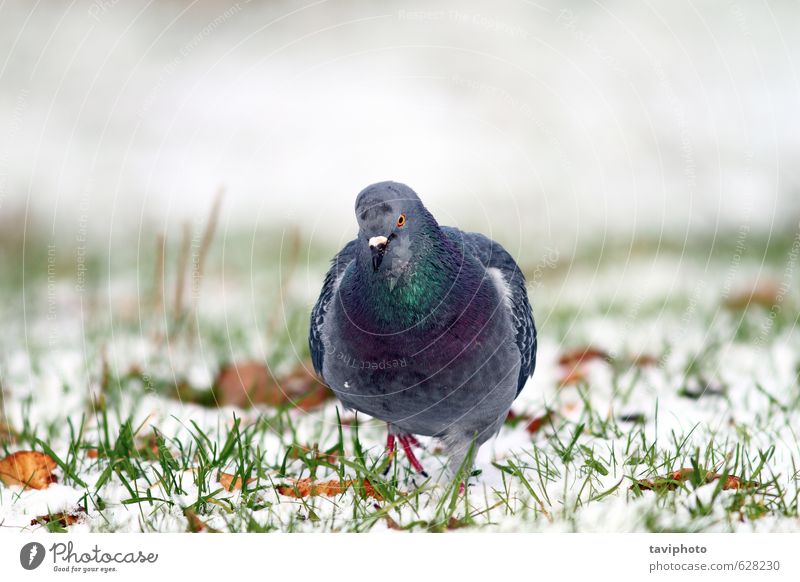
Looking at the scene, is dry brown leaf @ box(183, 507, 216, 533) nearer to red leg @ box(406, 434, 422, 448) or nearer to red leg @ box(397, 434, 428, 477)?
red leg @ box(397, 434, 428, 477)

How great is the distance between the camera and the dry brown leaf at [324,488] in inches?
107

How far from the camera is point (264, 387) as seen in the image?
4.19 meters

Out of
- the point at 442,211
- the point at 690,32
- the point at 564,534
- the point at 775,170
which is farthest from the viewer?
the point at 775,170

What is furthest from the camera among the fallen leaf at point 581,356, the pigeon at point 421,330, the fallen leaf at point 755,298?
the fallen leaf at point 755,298

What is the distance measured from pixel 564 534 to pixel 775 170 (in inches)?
217

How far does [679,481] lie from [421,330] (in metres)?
1.04

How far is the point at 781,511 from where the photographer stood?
2521 mm

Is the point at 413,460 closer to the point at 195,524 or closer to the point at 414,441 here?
the point at 414,441

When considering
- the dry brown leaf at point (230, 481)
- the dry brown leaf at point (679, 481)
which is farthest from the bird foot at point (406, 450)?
the dry brown leaf at point (679, 481)

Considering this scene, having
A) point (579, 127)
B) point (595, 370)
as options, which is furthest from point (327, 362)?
point (579, 127)

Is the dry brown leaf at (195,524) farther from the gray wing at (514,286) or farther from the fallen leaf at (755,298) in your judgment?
the fallen leaf at (755,298)

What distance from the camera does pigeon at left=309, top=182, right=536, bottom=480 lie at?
100 inches

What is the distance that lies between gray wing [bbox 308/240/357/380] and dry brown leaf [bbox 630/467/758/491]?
1288 millimetres

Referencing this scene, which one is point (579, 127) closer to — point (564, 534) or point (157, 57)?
point (157, 57)
